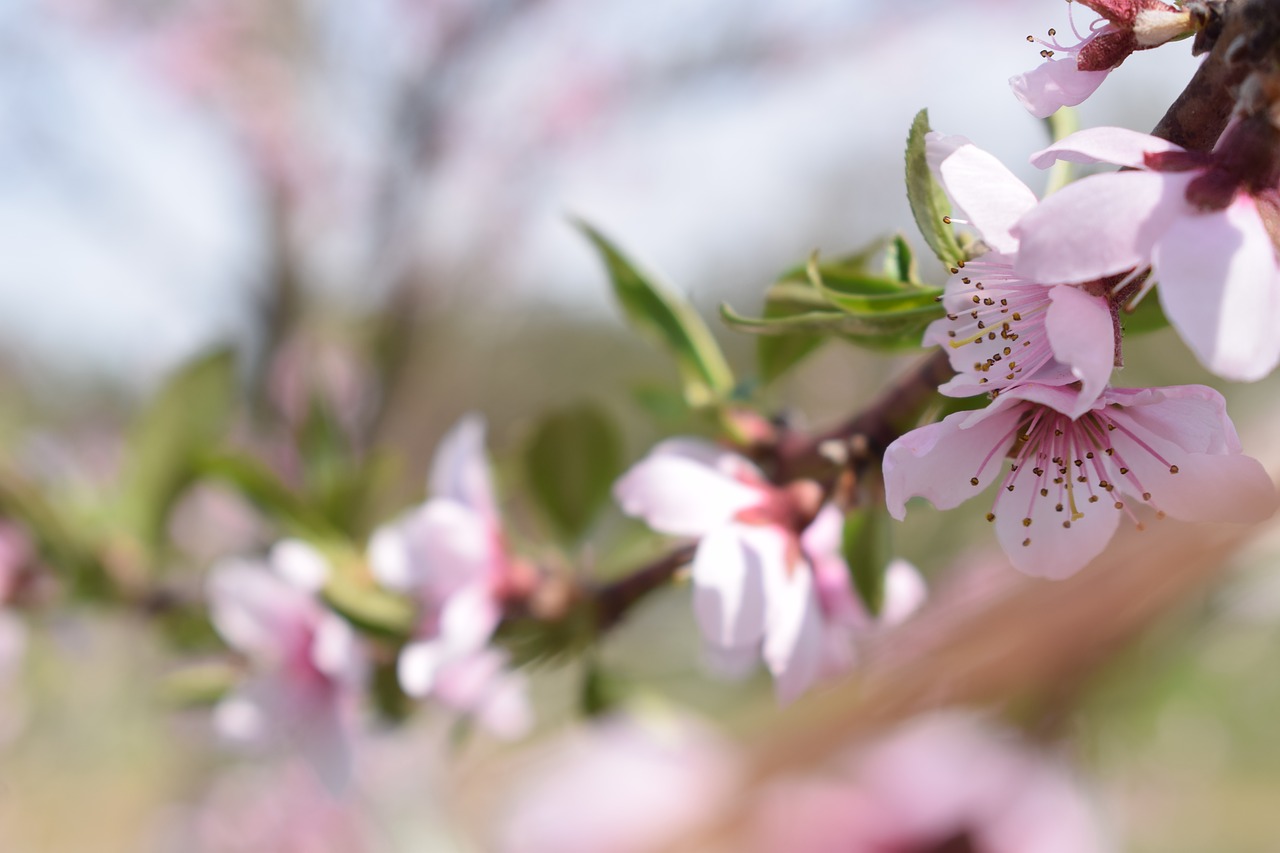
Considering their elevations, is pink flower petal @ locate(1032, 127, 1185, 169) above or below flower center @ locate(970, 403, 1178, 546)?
above

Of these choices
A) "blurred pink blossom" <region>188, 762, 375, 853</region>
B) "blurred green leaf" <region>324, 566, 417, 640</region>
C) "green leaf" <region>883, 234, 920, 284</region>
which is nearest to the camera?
"green leaf" <region>883, 234, 920, 284</region>

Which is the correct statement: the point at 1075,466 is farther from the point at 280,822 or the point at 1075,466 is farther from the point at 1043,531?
the point at 280,822

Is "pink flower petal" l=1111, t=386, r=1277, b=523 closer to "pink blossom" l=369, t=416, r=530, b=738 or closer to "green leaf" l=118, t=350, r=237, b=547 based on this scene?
"pink blossom" l=369, t=416, r=530, b=738

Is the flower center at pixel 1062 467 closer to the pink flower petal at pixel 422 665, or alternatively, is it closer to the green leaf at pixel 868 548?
the green leaf at pixel 868 548

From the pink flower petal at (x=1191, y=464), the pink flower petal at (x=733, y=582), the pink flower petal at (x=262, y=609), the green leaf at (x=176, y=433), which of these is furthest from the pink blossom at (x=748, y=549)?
the green leaf at (x=176, y=433)

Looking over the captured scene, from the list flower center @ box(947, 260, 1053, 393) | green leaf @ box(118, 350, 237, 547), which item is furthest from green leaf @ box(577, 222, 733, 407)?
green leaf @ box(118, 350, 237, 547)

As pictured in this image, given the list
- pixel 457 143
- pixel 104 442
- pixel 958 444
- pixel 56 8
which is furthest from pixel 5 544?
pixel 104 442

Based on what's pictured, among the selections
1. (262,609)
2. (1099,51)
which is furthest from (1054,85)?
(262,609)
